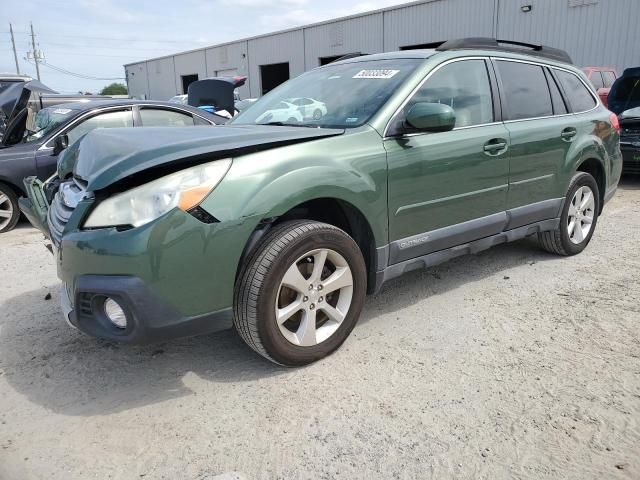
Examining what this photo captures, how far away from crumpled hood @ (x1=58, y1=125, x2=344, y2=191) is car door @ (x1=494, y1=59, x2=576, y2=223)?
1574 millimetres

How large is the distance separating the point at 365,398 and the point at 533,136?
8.03 ft

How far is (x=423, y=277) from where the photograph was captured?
415 cm

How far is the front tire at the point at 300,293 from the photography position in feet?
8.16

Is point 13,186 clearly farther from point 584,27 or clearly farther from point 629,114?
point 584,27

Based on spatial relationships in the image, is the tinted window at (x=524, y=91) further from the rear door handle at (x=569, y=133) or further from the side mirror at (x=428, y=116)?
the side mirror at (x=428, y=116)

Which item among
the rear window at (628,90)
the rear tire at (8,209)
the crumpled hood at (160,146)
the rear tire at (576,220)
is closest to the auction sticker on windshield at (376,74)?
the crumpled hood at (160,146)

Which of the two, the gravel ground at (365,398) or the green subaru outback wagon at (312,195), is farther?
the green subaru outback wagon at (312,195)

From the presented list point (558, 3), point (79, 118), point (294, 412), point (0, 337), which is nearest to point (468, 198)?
point (294, 412)

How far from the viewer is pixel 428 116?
9.47 ft

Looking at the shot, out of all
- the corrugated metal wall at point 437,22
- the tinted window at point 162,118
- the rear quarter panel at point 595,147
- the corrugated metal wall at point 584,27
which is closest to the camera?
the rear quarter panel at point 595,147

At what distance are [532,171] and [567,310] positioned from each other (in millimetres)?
1074

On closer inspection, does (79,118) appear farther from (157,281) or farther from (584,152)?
(584,152)

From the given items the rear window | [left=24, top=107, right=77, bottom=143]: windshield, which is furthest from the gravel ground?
the rear window

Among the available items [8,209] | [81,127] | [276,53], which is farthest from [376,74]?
[276,53]
